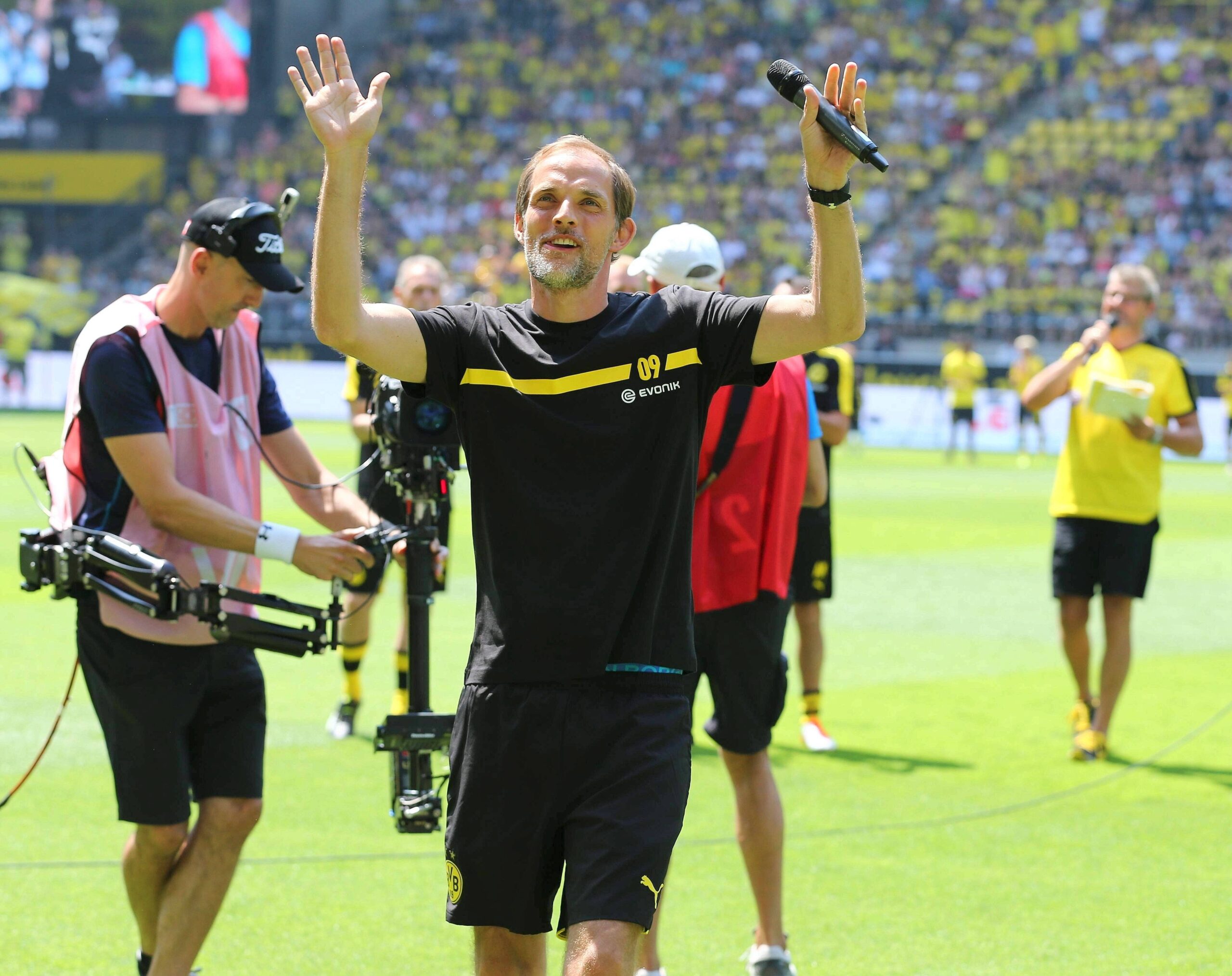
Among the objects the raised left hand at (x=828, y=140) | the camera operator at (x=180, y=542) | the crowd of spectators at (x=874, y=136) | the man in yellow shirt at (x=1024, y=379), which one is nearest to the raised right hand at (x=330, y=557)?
the camera operator at (x=180, y=542)

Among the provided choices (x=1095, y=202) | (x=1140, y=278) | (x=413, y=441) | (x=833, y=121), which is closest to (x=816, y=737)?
(x=1140, y=278)

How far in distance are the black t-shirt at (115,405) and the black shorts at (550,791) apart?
1.43m

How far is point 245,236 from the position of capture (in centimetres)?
460

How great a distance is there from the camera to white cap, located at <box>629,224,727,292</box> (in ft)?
18.2

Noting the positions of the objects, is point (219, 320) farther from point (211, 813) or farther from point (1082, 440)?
point (1082, 440)

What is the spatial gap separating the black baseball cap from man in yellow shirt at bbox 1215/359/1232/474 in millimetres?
25647

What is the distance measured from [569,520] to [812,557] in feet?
17.2

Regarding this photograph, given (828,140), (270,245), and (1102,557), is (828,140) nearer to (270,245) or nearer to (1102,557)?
(270,245)

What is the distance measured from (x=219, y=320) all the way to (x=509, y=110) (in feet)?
142

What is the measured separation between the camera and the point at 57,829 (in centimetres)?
662

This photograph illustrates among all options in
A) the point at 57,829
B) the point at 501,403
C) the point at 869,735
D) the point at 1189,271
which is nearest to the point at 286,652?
the point at 501,403

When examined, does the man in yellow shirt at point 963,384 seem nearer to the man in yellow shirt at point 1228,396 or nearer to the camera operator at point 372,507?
the man in yellow shirt at point 1228,396

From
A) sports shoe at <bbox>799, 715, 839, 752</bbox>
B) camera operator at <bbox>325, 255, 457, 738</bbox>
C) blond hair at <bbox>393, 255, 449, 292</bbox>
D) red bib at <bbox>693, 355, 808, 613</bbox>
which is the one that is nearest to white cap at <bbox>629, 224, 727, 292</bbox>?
red bib at <bbox>693, 355, 808, 613</bbox>

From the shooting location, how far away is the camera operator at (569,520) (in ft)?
11.3
